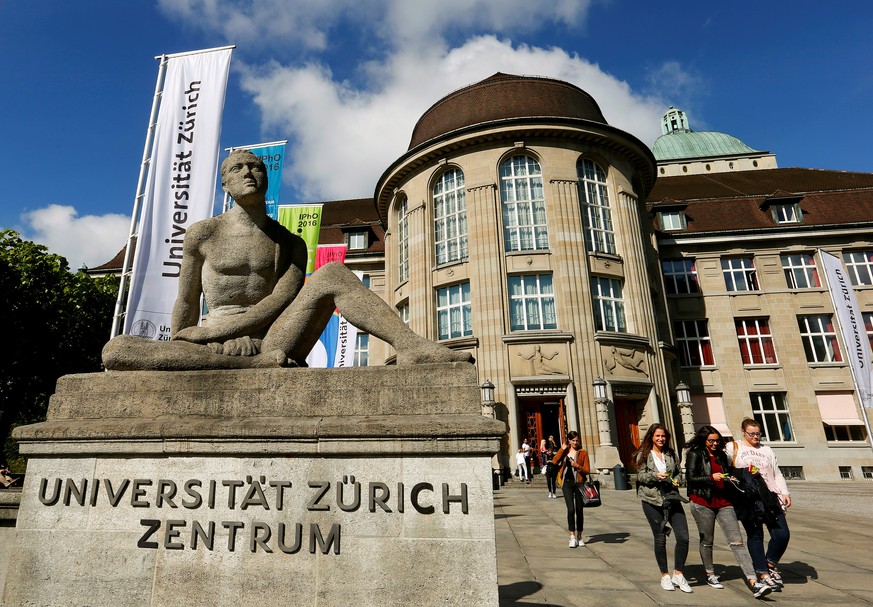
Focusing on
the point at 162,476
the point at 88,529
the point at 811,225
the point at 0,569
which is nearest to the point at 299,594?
the point at 162,476

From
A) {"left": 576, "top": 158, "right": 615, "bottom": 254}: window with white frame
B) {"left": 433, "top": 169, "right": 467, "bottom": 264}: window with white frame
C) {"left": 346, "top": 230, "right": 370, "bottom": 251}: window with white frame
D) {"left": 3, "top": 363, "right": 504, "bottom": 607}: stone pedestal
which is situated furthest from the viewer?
{"left": 346, "top": 230, "right": 370, "bottom": 251}: window with white frame

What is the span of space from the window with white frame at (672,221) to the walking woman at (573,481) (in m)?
25.1

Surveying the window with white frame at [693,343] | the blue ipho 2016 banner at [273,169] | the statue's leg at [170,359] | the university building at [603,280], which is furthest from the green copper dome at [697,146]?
the statue's leg at [170,359]

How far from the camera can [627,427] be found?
21.5 metres

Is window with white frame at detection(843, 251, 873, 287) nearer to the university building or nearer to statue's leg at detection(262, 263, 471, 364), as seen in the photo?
the university building

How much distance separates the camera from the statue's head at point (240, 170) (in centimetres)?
443

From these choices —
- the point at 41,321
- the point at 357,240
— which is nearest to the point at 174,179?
the point at 41,321

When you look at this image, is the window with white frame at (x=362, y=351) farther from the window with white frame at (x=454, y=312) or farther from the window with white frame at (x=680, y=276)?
the window with white frame at (x=680, y=276)

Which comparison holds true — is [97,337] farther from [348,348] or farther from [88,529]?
[88,529]

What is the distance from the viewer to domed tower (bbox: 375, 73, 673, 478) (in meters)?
21.0

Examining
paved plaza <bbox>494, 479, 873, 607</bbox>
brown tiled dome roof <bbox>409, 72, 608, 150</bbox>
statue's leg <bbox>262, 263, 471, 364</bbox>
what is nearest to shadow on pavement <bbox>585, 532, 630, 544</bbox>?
paved plaza <bbox>494, 479, 873, 607</bbox>

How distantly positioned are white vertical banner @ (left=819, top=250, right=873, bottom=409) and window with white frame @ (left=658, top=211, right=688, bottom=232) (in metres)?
12.1

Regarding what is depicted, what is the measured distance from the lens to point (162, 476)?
349 centimetres

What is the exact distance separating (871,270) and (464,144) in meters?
23.9
